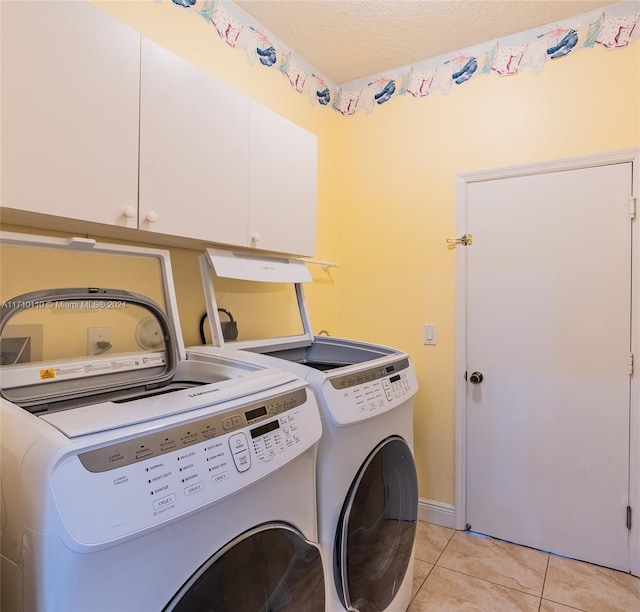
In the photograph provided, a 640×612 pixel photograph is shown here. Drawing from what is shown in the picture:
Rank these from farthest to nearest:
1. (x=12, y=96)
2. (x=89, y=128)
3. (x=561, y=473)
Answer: (x=561, y=473), (x=89, y=128), (x=12, y=96)

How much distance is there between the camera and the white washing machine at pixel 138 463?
0.63 metres

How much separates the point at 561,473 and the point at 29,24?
103 inches

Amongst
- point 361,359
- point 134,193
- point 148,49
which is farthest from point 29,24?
point 361,359

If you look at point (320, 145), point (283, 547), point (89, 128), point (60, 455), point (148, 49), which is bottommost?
point (283, 547)

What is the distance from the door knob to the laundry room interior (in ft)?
0.16

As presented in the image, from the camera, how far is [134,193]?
119 cm

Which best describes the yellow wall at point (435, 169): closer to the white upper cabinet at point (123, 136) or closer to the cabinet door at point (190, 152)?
the white upper cabinet at point (123, 136)

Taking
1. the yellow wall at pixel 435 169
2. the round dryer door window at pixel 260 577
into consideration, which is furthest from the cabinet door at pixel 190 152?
the yellow wall at pixel 435 169

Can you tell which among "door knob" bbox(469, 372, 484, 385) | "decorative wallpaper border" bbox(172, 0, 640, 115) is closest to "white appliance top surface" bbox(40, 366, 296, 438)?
"door knob" bbox(469, 372, 484, 385)

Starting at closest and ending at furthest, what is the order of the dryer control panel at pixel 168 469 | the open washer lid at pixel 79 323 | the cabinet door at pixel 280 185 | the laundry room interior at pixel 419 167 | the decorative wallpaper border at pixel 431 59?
the dryer control panel at pixel 168 469 → the open washer lid at pixel 79 323 → the cabinet door at pixel 280 185 → the laundry room interior at pixel 419 167 → the decorative wallpaper border at pixel 431 59

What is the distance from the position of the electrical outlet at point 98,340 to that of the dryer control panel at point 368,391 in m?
0.76

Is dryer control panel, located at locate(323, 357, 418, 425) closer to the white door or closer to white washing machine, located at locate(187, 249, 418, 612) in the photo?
white washing machine, located at locate(187, 249, 418, 612)

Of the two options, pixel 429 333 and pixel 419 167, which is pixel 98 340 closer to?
pixel 429 333

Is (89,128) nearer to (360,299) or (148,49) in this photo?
(148,49)
